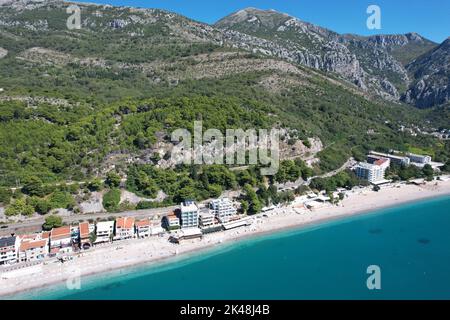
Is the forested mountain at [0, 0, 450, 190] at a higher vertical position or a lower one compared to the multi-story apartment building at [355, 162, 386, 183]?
higher

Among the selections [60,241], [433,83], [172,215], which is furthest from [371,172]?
[433,83]

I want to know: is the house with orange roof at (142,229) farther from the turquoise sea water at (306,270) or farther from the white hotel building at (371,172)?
the white hotel building at (371,172)

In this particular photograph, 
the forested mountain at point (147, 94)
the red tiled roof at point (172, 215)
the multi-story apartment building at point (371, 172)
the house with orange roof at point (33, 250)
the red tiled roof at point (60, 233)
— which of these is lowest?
the house with orange roof at point (33, 250)

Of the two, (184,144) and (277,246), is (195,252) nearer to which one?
(277,246)

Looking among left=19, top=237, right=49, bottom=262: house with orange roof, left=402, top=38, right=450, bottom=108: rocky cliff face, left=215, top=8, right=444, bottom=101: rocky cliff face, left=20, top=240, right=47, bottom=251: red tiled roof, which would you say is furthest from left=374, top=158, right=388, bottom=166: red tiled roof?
left=402, top=38, right=450, bottom=108: rocky cliff face

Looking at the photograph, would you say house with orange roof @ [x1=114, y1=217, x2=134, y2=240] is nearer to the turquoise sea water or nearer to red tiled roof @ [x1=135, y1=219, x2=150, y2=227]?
red tiled roof @ [x1=135, y1=219, x2=150, y2=227]

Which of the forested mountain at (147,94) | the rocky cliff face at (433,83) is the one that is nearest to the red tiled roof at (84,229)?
the forested mountain at (147,94)
